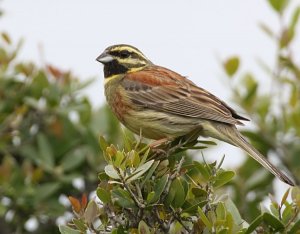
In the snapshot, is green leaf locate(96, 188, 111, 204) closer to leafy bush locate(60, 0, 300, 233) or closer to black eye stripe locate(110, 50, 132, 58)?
leafy bush locate(60, 0, 300, 233)

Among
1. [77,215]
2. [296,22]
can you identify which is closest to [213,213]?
[77,215]

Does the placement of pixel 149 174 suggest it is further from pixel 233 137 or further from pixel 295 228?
pixel 233 137

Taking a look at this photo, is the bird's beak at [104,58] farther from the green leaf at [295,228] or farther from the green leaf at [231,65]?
the green leaf at [295,228]

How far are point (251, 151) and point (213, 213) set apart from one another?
1.55 meters

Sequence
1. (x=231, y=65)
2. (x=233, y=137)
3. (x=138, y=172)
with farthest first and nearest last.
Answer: (x=231, y=65), (x=233, y=137), (x=138, y=172)

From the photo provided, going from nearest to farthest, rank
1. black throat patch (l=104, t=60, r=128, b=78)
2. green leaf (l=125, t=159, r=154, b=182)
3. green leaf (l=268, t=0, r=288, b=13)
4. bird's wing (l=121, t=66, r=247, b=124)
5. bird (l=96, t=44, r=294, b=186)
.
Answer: green leaf (l=125, t=159, r=154, b=182), bird (l=96, t=44, r=294, b=186), bird's wing (l=121, t=66, r=247, b=124), black throat patch (l=104, t=60, r=128, b=78), green leaf (l=268, t=0, r=288, b=13)

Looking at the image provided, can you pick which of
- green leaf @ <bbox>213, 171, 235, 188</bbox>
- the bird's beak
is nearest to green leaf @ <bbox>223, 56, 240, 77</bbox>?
the bird's beak

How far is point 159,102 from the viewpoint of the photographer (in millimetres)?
5645

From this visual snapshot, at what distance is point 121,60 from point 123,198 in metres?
2.47

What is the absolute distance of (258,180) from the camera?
5930mm

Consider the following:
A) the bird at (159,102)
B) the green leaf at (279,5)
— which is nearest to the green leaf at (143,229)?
the bird at (159,102)

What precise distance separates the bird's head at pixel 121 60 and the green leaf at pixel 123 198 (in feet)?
7.70

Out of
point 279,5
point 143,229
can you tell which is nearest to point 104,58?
point 279,5

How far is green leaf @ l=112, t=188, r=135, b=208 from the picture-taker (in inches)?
139
